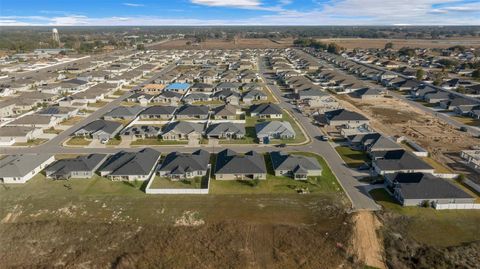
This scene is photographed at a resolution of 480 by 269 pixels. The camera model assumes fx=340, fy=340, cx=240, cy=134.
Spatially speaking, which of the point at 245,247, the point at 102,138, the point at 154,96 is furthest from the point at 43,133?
the point at 245,247

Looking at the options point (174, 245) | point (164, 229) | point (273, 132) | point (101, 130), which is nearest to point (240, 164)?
point (164, 229)

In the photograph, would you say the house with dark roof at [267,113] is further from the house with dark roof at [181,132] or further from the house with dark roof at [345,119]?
the house with dark roof at [181,132]

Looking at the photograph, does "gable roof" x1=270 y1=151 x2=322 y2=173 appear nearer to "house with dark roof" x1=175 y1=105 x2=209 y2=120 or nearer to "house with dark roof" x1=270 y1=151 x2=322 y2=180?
"house with dark roof" x1=270 y1=151 x2=322 y2=180

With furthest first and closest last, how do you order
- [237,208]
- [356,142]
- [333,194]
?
1. [356,142]
2. [333,194]
3. [237,208]

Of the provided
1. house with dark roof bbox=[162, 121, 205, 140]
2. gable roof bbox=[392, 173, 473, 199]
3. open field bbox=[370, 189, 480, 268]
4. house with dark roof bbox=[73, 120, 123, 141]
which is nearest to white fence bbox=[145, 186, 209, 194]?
house with dark roof bbox=[162, 121, 205, 140]

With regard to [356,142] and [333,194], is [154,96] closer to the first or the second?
[356,142]
